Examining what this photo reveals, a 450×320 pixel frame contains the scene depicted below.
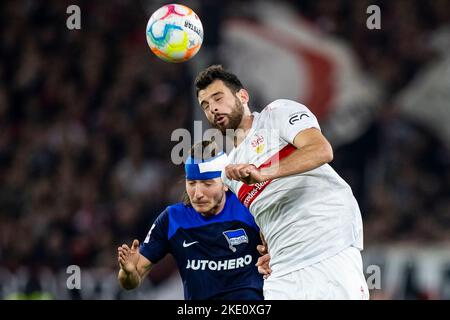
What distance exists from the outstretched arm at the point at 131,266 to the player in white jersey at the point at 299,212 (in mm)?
1071

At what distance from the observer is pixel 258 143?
6031 mm

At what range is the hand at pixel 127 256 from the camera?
21.8 ft

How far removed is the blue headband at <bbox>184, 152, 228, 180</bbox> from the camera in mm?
7137

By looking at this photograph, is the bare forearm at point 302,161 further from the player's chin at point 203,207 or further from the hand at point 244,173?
the player's chin at point 203,207

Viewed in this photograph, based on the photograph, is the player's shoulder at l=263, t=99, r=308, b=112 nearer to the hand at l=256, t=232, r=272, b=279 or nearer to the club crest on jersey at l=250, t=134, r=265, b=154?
the club crest on jersey at l=250, t=134, r=265, b=154

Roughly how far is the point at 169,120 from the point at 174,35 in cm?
705

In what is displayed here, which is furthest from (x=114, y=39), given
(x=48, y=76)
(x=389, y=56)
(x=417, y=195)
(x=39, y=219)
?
(x=417, y=195)

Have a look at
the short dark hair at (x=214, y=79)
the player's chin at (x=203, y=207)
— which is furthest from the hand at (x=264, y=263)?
the short dark hair at (x=214, y=79)

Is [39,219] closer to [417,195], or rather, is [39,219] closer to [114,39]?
[114,39]

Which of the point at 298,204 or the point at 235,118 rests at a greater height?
the point at 235,118

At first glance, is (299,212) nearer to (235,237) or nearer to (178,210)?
(235,237)

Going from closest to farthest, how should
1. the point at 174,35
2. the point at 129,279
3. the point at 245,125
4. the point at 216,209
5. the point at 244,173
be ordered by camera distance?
the point at 244,173 < the point at 245,125 < the point at 129,279 < the point at 174,35 < the point at 216,209

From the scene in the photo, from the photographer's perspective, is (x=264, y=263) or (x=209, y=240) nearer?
(x=264, y=263)

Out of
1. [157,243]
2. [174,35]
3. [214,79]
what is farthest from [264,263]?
[174,35]
